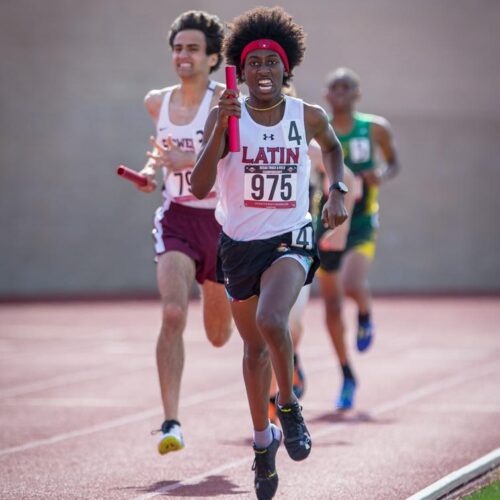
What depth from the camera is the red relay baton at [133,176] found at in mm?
7373

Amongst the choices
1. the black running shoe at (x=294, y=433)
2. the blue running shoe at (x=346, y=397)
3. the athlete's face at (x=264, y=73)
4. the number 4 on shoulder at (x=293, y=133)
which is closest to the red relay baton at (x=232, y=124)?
the athlete's face at (x=264, y=73)

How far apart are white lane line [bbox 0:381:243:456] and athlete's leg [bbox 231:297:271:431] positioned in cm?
266

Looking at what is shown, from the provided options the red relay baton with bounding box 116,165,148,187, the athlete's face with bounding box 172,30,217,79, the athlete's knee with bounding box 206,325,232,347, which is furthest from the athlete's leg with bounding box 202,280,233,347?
the athlete's face with bounding box 172,30,217,79

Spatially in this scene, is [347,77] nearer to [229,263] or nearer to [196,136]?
[196,136]

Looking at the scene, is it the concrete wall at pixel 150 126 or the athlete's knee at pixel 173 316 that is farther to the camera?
the concrete wall at pixel 150 126

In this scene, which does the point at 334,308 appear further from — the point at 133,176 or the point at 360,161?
the point at 133,176

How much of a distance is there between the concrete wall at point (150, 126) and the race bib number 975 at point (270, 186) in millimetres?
19574

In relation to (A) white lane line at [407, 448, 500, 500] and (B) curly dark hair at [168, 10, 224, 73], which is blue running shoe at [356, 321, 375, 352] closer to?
(A) white lane line at [407, 448, 500, 500]

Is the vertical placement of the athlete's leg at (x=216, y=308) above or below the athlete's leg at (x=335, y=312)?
above

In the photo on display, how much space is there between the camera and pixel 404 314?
2161 cm

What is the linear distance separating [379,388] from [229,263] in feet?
19.9

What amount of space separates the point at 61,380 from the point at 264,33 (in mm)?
7230

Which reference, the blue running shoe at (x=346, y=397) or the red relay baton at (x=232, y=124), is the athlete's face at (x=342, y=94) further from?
A: the red relay baton at (x=232, y=124)

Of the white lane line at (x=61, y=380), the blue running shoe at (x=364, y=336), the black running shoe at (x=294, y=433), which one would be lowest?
the white lane line at (x=61, y=380)
